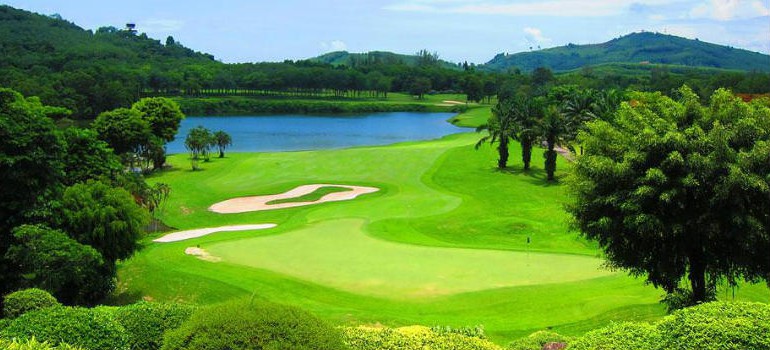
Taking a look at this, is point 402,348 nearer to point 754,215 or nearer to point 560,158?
point 754,215

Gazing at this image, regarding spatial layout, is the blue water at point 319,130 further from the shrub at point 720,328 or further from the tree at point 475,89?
the shrub at point 720,328

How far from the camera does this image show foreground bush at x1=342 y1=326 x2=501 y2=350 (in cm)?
1150

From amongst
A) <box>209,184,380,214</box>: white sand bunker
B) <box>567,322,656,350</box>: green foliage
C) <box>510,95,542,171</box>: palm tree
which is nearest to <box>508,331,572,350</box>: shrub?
<box>567,322,656,350</box>: green foliage

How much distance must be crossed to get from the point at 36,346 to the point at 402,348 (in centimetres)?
580

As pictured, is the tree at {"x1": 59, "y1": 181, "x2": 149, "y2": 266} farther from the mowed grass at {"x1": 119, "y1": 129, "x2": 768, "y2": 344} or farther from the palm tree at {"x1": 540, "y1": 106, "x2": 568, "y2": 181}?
the palm tree at {"x1": 540, "y1": 106, "x2": 568, "y2": 181}

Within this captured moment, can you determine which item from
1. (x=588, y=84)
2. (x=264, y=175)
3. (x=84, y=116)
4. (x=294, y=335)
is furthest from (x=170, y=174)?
(x=588, y=84)

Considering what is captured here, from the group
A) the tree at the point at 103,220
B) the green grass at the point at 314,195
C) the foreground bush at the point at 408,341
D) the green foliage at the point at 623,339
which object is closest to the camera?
the green foliage at the point at 623,339

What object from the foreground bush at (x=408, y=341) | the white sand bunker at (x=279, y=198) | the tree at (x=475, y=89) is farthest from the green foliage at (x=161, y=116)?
the tree at (x=475, y=89)

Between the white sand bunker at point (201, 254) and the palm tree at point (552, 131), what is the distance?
32644 mm

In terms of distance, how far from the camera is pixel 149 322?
1258cm

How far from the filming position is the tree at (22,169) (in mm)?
24172

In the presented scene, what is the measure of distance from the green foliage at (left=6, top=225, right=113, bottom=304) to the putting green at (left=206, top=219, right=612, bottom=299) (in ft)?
19.2

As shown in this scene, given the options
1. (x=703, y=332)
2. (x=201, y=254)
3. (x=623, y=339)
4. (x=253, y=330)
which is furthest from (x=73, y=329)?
(x=201, y=254)

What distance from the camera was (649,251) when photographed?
1909 centimetres
